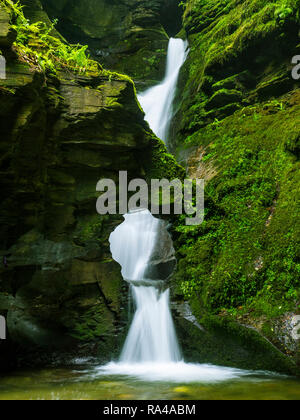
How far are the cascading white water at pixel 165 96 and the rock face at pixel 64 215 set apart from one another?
514 centimetres

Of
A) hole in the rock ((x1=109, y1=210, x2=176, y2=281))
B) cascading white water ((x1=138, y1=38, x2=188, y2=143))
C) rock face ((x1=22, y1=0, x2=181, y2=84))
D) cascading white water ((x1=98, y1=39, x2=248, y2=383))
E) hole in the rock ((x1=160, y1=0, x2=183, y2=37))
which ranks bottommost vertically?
cascading white water ((x1=98, y1=39, x2=248, y2=383))

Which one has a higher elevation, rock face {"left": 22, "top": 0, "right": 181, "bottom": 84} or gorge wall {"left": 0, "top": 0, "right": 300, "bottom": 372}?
rock face {"left": 22, "top": 0, "right": 181, "bottom": 84}

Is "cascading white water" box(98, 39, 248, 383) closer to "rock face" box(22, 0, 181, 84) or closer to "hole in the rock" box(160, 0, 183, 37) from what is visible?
"rock face" box(22, 0, 181, 84)

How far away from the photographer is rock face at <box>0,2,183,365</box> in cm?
560

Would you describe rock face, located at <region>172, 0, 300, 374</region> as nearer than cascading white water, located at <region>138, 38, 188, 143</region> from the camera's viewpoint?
Yes

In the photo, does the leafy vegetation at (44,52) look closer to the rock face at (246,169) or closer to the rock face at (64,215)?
the rock face at (64,215)

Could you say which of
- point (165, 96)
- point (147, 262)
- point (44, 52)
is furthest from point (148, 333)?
point (165, 96)

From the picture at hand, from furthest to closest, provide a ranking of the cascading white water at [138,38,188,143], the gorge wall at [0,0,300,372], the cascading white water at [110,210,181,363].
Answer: the cascading white water at [138,38,188,143] < the cascading white water at [110,210,181,363] < the gorge wall at [0,0,300,372]

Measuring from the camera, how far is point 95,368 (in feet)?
18.7

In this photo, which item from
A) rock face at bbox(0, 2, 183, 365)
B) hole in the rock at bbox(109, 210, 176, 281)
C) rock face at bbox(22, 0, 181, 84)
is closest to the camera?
rock face at bbox(0, 2, 183, 365)

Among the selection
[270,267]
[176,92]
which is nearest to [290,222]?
[270,267]

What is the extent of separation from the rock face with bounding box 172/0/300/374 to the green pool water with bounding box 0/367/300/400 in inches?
30.3

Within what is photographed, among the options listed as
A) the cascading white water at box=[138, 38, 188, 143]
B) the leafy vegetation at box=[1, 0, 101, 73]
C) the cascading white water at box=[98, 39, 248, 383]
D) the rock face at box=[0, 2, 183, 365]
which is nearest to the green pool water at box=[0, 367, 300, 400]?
the cascading white water at box=[98, 39, 248, 383]

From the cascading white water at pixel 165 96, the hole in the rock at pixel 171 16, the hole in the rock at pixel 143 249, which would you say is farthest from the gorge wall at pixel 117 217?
the hole in the rock at pixel 171 16
